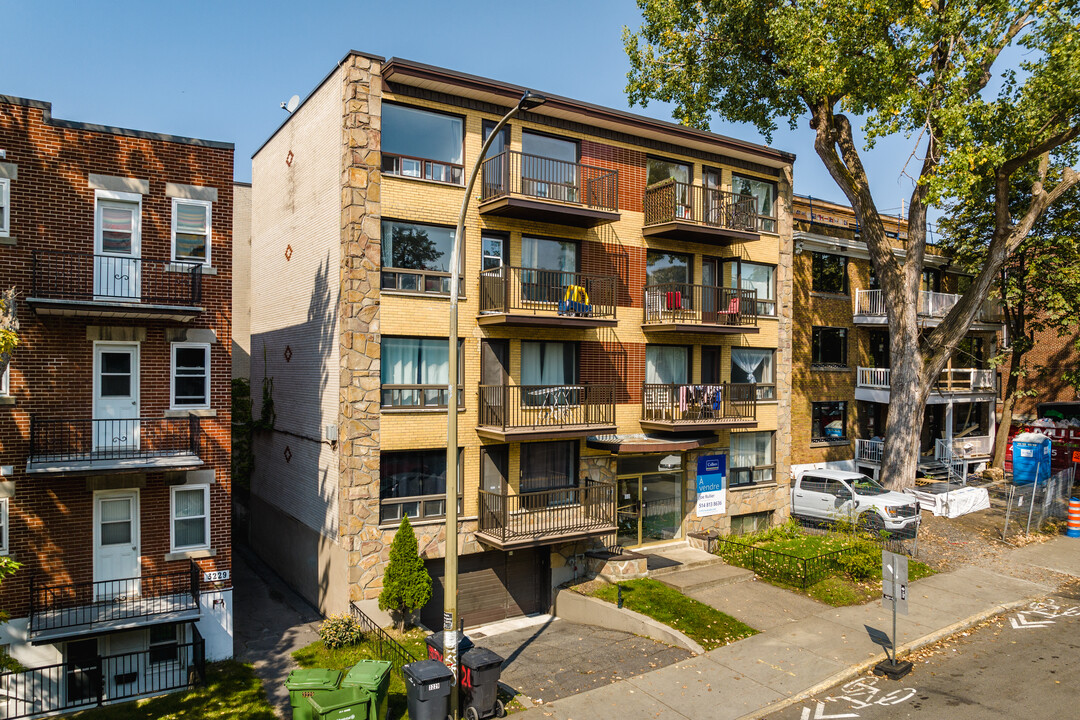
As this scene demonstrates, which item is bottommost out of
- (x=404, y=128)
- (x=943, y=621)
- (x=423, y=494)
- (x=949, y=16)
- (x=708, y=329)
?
(x=943, y=621)

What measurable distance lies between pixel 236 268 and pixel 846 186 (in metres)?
23.4

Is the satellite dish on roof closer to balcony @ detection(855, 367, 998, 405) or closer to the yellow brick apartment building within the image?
the yellow brick apartment building

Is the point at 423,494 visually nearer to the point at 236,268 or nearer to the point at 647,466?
the point at 647,466

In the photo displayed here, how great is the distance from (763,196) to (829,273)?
289 inches

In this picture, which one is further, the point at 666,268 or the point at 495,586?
the point at 666,268

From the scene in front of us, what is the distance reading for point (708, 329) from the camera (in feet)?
70.6

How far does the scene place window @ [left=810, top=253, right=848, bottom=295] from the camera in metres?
30.0

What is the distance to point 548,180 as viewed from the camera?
770 inches

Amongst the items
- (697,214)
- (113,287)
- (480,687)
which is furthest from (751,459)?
(113,287)

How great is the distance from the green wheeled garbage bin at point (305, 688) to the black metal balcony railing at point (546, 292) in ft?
31.2

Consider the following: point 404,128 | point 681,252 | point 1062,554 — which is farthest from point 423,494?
point 1062,554

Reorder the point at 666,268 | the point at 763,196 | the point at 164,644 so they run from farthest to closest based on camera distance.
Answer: the point at 763,196, the point at 666,268, the point at 164,644

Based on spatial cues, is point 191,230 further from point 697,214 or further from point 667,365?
point 697,214

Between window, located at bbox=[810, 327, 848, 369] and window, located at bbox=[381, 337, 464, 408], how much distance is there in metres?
18.2
